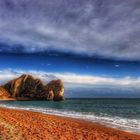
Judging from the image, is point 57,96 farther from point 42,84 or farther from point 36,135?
point 36,135

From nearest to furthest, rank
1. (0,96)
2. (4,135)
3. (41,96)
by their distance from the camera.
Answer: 1. (4,135)
2. (0,96)
3. (41,96)

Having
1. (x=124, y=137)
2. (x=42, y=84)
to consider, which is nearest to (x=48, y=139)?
(x=124, y=137)

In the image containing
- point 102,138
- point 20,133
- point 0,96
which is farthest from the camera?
point 0,96

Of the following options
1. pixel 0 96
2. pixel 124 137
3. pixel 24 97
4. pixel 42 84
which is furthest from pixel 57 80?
pixel 124 137

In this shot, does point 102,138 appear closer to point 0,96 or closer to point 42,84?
point 0,96

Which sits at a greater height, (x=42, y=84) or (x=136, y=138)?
(x=42, y=84)

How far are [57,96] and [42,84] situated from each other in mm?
20849

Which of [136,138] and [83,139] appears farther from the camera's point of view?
[136,138]

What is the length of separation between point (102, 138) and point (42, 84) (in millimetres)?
184876

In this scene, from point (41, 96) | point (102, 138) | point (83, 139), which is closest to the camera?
point (83, 139)

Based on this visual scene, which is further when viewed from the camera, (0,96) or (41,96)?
(41,96)

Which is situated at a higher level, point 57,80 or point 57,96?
point 57,80

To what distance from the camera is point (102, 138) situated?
1708 cm

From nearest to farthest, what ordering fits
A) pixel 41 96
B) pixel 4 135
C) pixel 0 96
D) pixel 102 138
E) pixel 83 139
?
pixel 4 135 → pixel 83 139 → pixel 102 138 → pixel 0 96 → pixel 41 96
